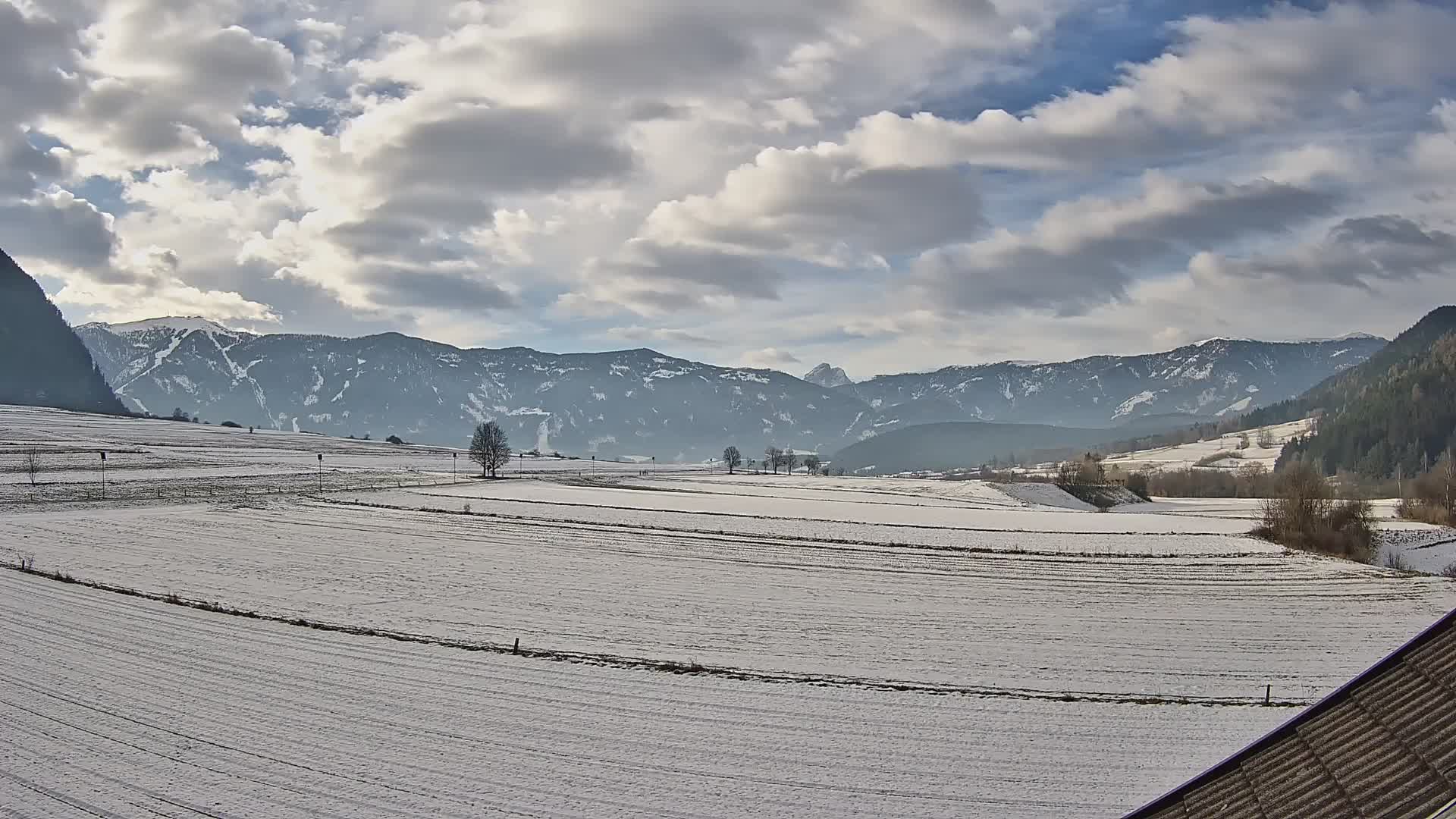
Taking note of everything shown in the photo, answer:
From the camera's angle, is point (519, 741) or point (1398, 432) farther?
point (1398, 432)

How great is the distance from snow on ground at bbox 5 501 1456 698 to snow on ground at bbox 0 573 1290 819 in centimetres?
364

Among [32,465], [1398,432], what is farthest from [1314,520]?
[1398,432]

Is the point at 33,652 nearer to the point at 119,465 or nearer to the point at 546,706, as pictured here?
the point at 546,706

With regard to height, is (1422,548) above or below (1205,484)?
below

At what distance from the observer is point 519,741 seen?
1939 centimetres

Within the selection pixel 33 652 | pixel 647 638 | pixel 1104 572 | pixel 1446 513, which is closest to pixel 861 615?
pixel 647 638

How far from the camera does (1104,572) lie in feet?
160

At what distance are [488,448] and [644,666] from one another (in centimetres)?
10597

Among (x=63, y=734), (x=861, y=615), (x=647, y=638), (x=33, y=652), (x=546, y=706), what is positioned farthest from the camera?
(x=861, y=615)

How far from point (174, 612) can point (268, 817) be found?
65.7ft

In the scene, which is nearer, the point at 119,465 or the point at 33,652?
the point at 33,652

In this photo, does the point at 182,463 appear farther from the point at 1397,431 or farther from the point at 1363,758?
the point at 1397,431

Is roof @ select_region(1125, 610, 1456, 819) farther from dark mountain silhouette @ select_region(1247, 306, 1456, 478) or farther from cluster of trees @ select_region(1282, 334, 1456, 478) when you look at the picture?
dark mountain silhouette @ select_region(1247, 306, 1456, 478)

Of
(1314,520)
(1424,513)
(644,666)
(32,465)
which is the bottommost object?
(644,666)
